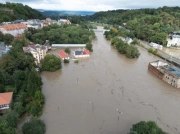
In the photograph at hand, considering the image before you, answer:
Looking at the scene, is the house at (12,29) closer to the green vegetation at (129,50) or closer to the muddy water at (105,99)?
the muddy water at (105,99)

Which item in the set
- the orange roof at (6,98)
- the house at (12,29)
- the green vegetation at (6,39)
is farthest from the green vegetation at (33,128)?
the house at (12,29)

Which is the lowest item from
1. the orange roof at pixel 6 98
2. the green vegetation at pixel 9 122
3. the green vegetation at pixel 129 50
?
the green vegetation at pixel 9 122

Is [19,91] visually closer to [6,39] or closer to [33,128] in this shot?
[33,128]

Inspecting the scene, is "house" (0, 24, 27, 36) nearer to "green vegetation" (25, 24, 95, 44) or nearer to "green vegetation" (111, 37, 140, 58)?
"green vegetation" (25, 24, 95, 44)

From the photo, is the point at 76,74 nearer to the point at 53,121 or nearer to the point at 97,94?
the point at 97,94

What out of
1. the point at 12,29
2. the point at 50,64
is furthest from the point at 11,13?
the point at 50,64

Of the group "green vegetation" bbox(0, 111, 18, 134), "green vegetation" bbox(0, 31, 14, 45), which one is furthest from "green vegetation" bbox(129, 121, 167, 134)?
"green vegetation" bbox(0, 31, 14, 45)

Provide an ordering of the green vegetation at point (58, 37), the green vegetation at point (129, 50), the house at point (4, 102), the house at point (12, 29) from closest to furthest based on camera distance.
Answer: the house at point (4, 102) < the green vegetation at point (129, 50) < the house at point (12, 29) < the green vegetation at point (58, 37)

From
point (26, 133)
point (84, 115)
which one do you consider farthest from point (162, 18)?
point (26, 133)

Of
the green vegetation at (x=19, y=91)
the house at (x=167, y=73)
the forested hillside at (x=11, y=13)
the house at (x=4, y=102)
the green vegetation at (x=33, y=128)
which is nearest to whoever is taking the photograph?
the green vegetation at (x=33, y=128)
